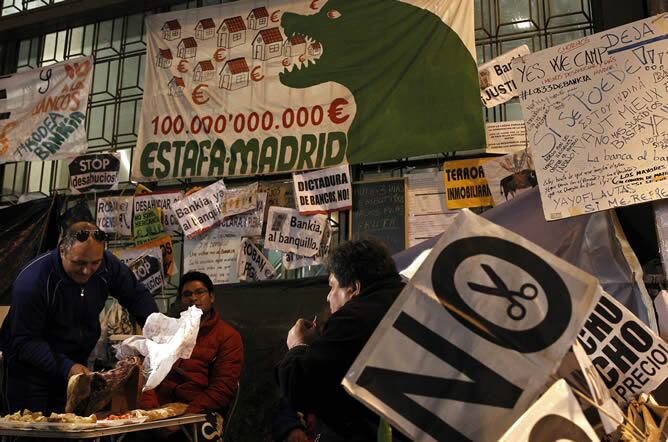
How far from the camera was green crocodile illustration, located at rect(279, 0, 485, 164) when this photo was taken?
173 inches

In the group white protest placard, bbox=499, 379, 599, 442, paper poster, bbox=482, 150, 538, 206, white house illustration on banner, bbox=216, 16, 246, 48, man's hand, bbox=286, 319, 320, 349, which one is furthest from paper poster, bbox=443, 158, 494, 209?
white protest placard, bbox=499, 379, 599, 442

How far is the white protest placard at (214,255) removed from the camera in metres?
4.91

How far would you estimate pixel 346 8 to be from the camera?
4953mm

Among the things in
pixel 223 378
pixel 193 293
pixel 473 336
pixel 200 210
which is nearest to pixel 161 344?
pixel 223 378

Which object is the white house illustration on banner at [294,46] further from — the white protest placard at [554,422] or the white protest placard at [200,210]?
the white protest placard at [554,422]

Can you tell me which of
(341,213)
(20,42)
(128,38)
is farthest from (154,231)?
(20,42)

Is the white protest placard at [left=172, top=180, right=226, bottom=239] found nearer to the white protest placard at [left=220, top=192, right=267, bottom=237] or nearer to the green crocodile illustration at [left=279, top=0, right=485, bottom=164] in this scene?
the white protest placard at [left=220, top=192, right=267, bottom=237]

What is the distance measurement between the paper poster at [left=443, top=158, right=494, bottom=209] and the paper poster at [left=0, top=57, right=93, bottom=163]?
3.30 meters

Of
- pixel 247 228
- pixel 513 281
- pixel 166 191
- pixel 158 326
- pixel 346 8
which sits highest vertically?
pixel 346 8

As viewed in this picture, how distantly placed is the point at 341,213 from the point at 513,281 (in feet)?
11.0

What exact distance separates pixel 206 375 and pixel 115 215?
2.34 metres

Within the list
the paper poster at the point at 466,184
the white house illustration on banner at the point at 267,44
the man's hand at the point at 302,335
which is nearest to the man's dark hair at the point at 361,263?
the man's hand at the point at 302,335

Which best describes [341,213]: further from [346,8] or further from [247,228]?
[346,8]

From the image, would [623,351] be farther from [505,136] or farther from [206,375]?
[505,136]
